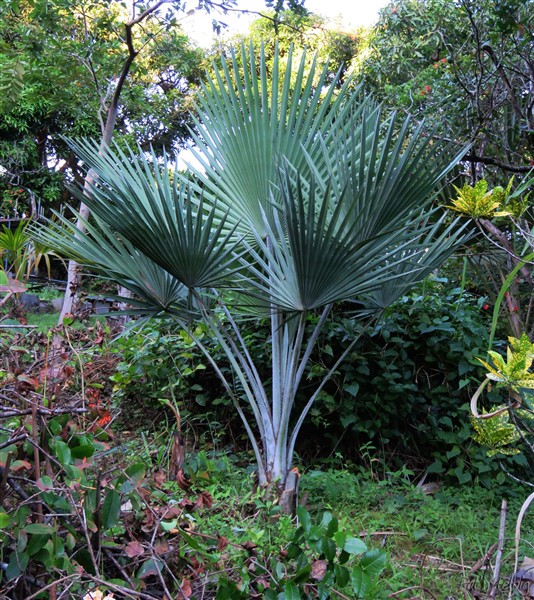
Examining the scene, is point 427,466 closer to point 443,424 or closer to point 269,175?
point 443,424

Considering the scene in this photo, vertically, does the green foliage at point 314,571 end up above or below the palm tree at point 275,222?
below

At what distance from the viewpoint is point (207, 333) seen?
10.9ft

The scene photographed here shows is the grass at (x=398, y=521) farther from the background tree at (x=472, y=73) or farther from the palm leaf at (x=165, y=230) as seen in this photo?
the background tree at (x=472, y=73)

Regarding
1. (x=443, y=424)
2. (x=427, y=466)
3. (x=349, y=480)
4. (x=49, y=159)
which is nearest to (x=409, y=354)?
(x=443, y=424)

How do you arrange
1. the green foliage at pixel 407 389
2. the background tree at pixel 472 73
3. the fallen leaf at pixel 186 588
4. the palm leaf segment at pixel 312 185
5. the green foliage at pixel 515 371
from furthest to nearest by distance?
the green foliage at pixel 407 389 → the background tree at pixel 472 73 → the palm leaf segment at pixel 312 185 → the green foliage at pixel 515 371 → the fallen leaf at pixel 186 588

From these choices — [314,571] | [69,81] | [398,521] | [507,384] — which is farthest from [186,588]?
[69,81]

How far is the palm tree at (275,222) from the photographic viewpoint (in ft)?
6.57

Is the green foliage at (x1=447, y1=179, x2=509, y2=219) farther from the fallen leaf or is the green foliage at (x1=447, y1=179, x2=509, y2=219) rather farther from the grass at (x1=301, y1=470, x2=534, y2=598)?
the fallen leaf

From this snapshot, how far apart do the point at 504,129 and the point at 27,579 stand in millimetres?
3349

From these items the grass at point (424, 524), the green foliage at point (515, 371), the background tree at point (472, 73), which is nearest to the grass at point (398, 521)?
the grass at point (424, 524)

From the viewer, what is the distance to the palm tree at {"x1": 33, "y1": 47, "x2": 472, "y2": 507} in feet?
6.57

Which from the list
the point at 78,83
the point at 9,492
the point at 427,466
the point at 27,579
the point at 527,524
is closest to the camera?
the point at 27,579

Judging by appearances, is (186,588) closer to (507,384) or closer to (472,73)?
(507,384)

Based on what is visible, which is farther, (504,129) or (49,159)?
(49,159)
